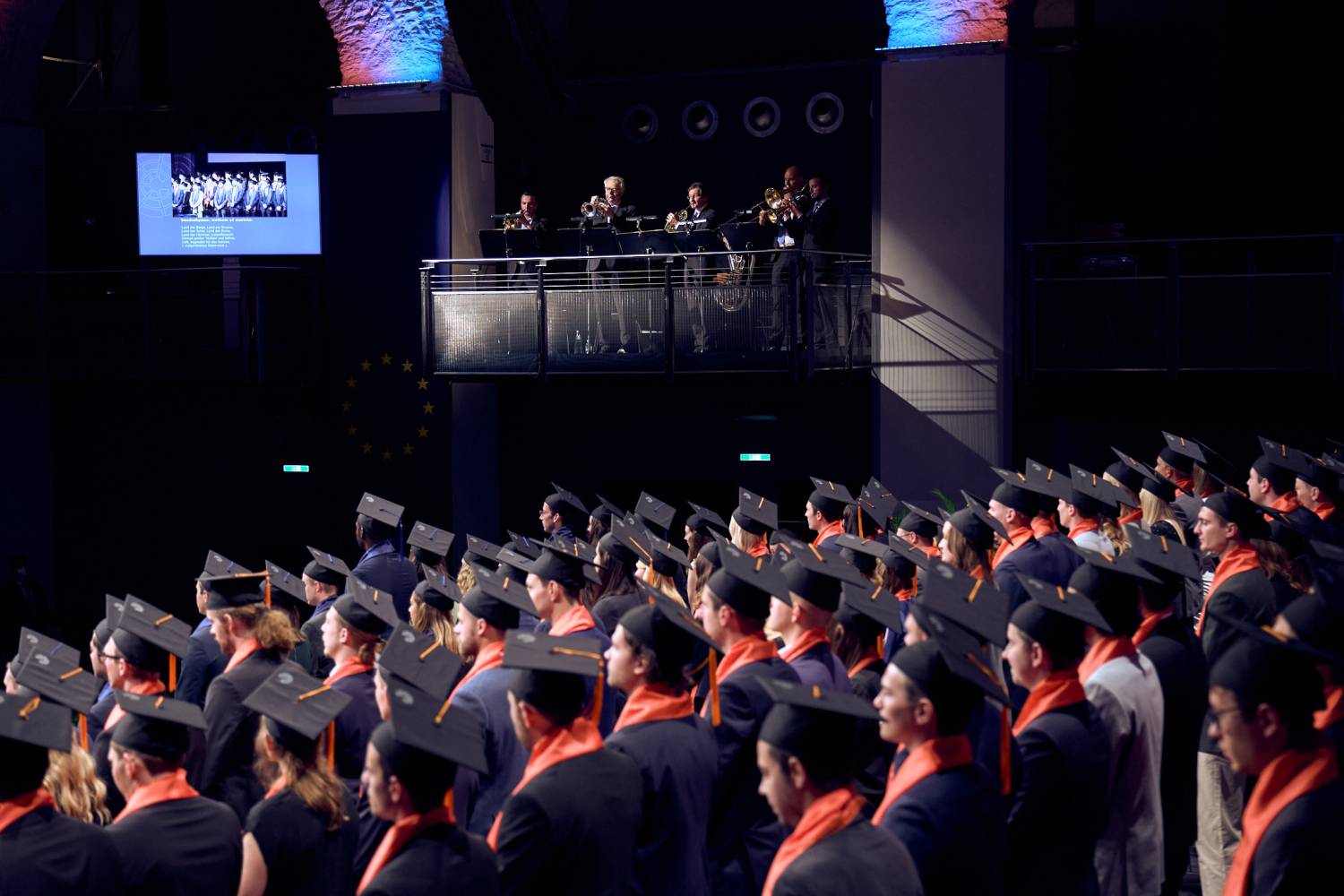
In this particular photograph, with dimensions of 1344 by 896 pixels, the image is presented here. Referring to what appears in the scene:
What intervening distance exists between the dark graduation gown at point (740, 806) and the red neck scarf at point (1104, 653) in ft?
3.54

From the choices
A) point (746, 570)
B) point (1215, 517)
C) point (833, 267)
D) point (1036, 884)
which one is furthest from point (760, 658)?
point (833, 267)

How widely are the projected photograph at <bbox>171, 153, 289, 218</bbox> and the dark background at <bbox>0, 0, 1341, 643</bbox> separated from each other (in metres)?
0.62

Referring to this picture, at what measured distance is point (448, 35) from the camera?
1664cm

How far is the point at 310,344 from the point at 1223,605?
12644 mm

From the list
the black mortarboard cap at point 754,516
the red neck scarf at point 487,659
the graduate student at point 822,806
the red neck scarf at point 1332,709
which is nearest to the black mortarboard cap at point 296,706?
the red neck scarf at point 487,659

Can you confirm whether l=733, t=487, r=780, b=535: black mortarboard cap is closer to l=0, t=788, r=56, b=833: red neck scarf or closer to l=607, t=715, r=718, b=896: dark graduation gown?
l=607, t=715, r=718, b=896: dark graduation gown

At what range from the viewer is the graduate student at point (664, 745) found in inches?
188

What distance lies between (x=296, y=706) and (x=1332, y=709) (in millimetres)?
3275

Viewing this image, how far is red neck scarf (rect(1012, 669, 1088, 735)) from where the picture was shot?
4.89 meters

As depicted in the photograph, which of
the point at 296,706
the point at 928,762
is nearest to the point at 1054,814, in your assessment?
the point at 928,762

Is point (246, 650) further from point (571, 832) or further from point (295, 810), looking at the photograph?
point (571, 832)

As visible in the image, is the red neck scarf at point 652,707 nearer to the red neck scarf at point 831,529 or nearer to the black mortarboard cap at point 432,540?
the black mortarboard cap at point 432,540

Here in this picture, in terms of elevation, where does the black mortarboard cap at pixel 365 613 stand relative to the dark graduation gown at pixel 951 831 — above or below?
above

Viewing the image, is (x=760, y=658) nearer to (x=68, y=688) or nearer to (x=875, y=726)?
(x=875, y=726)
